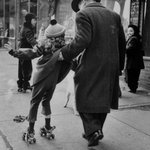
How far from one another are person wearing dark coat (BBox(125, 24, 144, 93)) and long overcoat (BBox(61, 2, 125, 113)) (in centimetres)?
360

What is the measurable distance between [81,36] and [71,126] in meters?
1.78

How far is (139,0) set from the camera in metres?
8.55

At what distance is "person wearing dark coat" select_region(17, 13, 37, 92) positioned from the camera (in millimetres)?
7160

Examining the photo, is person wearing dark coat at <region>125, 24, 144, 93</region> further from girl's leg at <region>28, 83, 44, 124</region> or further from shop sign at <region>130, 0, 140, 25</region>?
girl's leg at <region>28, 83, 44, 124</region>

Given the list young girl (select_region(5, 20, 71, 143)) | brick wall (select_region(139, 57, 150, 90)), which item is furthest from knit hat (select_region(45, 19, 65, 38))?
brick wall (select_region(139, 57, 150, 90))

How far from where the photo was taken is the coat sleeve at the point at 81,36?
3.71m

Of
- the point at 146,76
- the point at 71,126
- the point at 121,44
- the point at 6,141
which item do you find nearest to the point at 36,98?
the point at 6,141

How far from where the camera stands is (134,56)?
300 inches

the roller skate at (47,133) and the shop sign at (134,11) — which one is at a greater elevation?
the shop sign at (134,11)

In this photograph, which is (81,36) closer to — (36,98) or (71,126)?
(36,98)

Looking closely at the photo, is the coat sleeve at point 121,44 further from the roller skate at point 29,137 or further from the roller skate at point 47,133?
the roller skate at point 29,137

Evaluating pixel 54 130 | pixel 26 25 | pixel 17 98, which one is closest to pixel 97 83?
pixel 54 130

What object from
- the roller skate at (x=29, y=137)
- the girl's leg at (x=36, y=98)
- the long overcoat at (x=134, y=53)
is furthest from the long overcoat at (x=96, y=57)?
the long overcoat at (x=134, y=53)

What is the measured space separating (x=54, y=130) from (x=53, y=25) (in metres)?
1.55
